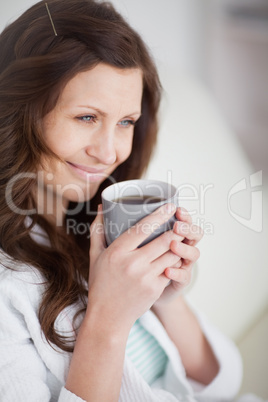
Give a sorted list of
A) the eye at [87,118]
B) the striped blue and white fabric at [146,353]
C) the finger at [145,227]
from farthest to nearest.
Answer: the striped blue and white fabric at [146,353]
the eye at [87,118]
the finger at [145,227]

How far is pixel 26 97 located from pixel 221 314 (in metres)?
0.82

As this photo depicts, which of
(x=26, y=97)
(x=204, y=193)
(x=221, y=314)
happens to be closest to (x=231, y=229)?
(x=204, y=193)

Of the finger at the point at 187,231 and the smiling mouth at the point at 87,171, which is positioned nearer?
the finger at the point at 187,231

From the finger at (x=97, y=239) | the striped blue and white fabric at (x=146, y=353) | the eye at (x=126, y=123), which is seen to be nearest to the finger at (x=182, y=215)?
the finger at (x=97, y=239)

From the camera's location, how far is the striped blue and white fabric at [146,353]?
0.84 m

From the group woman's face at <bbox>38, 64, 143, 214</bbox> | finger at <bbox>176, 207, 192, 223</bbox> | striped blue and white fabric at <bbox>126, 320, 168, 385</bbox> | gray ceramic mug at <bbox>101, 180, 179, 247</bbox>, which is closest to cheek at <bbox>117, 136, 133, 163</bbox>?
woman's face at <bbox>38, 64, 143, 214</bbox>

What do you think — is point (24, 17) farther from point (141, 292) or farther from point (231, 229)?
point (231, 229)

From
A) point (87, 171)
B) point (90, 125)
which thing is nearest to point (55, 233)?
point (87, 171)

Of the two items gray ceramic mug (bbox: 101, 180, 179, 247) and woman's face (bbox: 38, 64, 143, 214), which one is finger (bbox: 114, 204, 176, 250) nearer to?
gray ceramic mug (bbox: 101, 180, 179, 247)

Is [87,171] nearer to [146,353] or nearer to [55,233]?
[55,233]

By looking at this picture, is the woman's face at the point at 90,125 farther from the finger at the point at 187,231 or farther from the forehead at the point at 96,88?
the finger at the point at 187,231

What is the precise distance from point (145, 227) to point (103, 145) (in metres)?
0.22

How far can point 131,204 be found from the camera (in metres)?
0.65

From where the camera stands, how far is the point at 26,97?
647 millimetres
